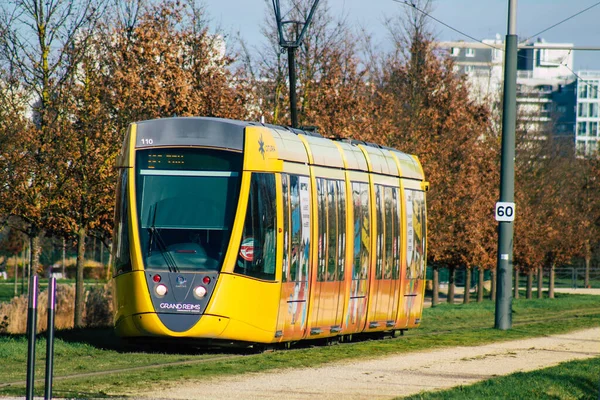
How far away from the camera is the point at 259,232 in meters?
17.4

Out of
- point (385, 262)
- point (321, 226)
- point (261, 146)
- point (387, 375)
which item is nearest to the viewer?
point (387, 375)

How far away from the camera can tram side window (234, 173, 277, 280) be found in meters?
17.2

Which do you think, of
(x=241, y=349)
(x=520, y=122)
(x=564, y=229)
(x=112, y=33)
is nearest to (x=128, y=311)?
(x=241, y=349)

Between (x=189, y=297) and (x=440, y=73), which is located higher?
(x=440, y=73)

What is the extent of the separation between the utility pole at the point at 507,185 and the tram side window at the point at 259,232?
9215 mm

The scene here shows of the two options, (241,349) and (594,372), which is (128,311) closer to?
(241,349)

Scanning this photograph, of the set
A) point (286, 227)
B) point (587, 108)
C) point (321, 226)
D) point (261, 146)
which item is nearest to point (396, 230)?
point (321, 226)

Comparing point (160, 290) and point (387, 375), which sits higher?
point (160, 290)

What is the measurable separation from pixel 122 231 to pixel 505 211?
425 inches

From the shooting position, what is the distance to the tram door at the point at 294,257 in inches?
715

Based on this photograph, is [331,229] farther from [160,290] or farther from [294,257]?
[160,290]

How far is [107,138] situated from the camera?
23328mm

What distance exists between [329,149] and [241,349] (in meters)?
3.63

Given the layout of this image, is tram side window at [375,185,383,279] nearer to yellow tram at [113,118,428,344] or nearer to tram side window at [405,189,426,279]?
tram side window at [405,189,426,279]
